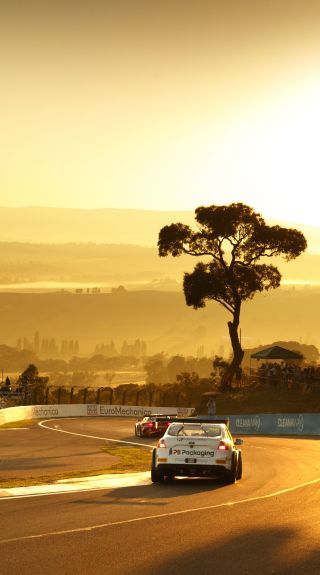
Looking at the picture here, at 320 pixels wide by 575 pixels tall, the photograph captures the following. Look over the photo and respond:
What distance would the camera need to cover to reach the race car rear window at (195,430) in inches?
934

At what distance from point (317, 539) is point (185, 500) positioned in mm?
5878

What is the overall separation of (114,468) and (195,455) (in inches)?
284

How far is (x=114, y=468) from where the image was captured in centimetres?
2989

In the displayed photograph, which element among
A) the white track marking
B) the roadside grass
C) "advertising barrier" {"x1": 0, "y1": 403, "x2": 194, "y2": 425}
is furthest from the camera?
"advertising barrier" {"x1": 0, "y1": 403, "x2": 194, "y2": 425}

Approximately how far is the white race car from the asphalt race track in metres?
0.36

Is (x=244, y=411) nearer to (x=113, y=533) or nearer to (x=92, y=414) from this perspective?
(x=92, y=414)

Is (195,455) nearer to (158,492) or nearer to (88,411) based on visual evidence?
(158,492)

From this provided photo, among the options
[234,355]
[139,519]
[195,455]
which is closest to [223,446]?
[195,455]

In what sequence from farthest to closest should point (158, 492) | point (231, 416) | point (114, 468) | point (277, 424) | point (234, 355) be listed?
1. point (234, 355)
2. point (231, 416)
3. point (277, 424)
4. point (114, 468)
5. point (158, 492)

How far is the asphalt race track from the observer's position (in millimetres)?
11758

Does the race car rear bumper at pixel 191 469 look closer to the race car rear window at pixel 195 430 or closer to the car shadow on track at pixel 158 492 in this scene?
the car shadow on track at pixel 158 492

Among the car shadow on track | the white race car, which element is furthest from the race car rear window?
the car shadow on track

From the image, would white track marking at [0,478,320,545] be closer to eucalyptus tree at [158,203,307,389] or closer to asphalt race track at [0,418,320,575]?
asphalt race track at [0,418,320,575]

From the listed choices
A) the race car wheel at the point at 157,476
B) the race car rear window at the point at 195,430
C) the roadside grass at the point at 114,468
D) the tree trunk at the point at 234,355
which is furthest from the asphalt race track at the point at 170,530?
the tree trunk at the point at 234,355
